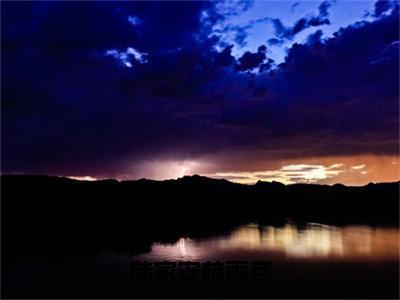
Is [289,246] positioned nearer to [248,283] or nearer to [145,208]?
[248,283]

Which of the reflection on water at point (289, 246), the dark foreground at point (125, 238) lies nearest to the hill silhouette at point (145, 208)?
the dark foreground at point (125, 238)

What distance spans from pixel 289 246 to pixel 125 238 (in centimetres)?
2350

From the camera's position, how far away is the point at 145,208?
95.9 metres

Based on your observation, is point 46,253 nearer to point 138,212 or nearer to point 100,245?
point 100,245

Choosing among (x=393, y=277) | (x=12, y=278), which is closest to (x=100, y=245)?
(x=12, y=278)

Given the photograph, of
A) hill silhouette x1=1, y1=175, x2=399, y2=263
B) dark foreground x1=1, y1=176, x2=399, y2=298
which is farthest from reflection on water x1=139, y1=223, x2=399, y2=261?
hill silhouette x1=1, y1=175, x2=399, y2=263

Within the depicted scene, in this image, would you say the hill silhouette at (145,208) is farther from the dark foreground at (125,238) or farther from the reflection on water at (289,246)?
the reflection on water at (289,246)

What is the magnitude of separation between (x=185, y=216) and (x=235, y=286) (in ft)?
220

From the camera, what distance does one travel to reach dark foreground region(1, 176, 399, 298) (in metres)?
32.1

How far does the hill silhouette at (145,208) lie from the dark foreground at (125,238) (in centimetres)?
22

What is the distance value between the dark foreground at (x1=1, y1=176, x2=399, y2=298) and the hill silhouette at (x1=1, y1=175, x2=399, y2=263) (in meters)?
0.22

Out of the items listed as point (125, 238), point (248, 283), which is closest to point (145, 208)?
point (125, 238)

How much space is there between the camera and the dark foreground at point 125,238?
32062 mm

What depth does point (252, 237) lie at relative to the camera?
66.1 meters
